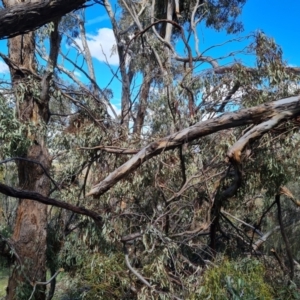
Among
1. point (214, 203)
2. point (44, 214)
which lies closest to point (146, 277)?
point (214, 203)

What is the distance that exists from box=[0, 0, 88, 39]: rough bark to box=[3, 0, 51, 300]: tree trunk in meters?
3.00

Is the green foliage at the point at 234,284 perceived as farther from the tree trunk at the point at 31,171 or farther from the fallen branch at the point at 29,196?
the tree trunk at the point at 31,171

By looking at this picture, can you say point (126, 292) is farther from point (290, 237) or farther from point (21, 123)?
point (290, 237)

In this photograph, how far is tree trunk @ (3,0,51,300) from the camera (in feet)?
15.1

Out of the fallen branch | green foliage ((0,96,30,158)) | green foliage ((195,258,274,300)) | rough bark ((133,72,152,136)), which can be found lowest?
green foliage ((195,258,274,300))

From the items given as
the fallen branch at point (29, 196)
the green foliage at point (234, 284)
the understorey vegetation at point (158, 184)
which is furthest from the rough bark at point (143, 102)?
the green foliage at point (234, 284)

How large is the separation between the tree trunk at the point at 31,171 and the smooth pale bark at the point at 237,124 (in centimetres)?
197

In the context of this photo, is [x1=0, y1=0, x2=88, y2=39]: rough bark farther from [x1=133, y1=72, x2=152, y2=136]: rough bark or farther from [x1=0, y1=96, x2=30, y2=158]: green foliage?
[x1=133, y1=72, x2=152, y2=136]: rough bark

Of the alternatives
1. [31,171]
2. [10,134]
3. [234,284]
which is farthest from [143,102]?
[234,284]

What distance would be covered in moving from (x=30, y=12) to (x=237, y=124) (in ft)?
5.98

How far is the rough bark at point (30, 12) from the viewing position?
5.15ft

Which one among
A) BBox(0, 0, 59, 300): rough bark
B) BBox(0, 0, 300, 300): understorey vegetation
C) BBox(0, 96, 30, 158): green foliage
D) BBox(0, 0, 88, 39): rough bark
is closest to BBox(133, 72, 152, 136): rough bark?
BBox(0, 0, 300, 300): understorey vegetation

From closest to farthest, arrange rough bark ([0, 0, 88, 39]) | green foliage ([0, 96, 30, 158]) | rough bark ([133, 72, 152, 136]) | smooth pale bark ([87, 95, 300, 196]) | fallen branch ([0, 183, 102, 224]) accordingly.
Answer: rough bark ([0, 0, 88, 39]), fallen branch ([0, 183, 102, 224]), smooth pale bark ([87, 95, 300, 196]), green foliage ([0, 96, 30, 158]), rough bark ([133, 72, 152, 136])

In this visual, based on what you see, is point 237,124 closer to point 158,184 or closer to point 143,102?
point 158,184
